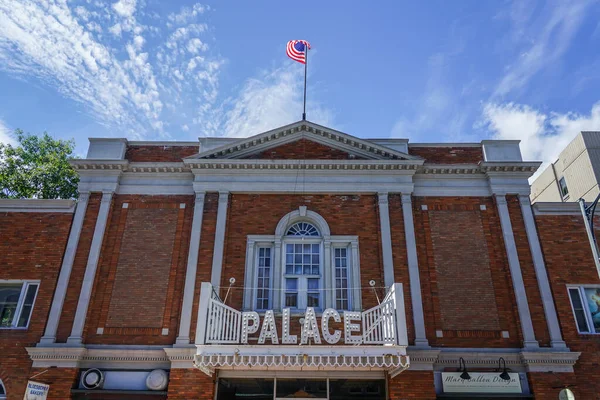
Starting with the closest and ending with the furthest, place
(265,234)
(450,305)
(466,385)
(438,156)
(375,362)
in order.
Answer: (375,362), (466,385), (450,305), (265,234), (438,156)

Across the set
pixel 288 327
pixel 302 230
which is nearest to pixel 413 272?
pixel 302 230

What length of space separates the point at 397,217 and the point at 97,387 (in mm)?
10249

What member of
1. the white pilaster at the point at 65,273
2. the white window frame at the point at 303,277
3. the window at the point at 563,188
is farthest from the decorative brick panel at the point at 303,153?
the window at the point at 563,188

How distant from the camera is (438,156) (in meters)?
15.9

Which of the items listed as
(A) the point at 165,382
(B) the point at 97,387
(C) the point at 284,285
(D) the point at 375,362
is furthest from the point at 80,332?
(D) the point at 375,362

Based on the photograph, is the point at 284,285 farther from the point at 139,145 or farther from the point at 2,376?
the point at 2,376

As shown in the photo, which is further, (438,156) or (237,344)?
(438,156)

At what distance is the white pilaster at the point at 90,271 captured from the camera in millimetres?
13289

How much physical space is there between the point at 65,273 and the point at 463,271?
1247 centimetres

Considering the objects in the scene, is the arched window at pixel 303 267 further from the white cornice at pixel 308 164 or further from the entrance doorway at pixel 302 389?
the entrance doorway at pixel 302 389

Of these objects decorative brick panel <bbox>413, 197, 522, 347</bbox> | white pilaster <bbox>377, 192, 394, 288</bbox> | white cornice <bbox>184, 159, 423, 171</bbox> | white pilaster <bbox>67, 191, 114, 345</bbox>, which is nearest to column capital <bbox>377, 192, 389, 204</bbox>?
white pilaster <bbox>377, 192, 394, 288</bbox>

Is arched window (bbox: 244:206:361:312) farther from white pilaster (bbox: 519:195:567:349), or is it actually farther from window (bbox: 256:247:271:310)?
white pilaster (bbox: 519:195:567:349)

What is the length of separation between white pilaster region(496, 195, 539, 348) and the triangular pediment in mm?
3870

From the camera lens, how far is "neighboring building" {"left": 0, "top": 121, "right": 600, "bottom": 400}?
12.5 meters
